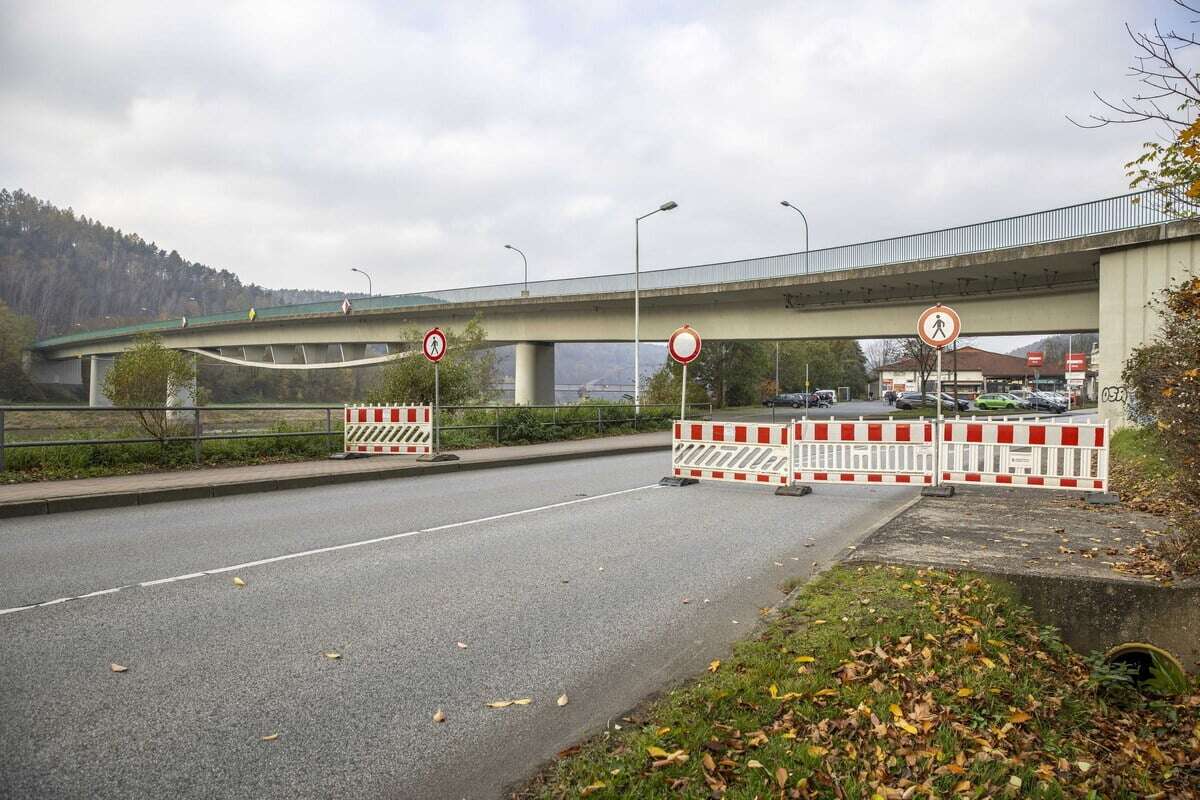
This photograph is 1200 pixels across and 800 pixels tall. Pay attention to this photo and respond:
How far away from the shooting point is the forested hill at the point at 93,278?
122 metres

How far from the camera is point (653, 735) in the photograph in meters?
3.12

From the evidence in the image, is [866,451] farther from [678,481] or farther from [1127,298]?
[1127,298]

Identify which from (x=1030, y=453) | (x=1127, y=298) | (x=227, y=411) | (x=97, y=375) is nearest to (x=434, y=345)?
(x=227, y=411)

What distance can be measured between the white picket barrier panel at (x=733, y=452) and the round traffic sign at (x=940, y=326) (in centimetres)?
265

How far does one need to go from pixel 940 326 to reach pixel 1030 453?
2.28 metres

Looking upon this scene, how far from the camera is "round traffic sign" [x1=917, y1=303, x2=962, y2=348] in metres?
11.0

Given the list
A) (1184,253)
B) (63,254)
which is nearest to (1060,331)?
(1184,253)

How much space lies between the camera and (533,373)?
43.1 metres

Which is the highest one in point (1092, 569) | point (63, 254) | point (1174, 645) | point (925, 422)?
point (63, 254)

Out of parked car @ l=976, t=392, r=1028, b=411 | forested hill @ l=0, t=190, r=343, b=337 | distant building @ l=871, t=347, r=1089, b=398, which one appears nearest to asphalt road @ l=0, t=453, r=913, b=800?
parked car @ l=976, t=392, r=1028, b=411

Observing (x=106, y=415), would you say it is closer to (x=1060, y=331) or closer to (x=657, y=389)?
(x=657, y=389)

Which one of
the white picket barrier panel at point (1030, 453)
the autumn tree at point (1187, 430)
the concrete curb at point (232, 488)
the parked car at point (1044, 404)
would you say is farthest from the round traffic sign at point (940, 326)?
the parked car at point (1044, 404)

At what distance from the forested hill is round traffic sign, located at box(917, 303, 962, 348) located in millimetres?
124520

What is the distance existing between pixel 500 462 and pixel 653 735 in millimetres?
13366
